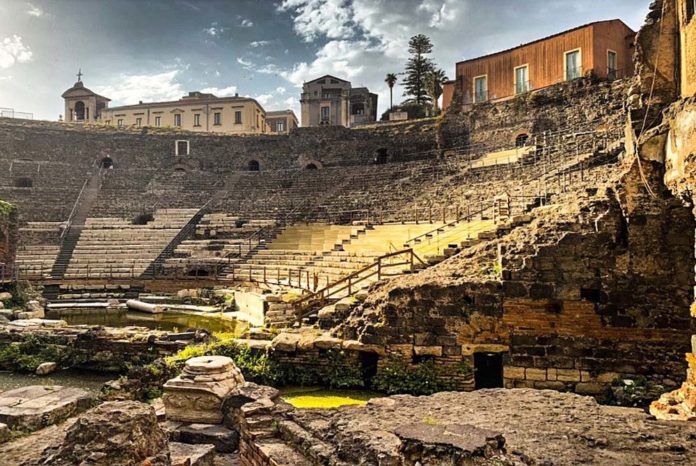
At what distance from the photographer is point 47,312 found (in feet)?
58.4

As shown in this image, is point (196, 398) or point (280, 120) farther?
point (280, 120)

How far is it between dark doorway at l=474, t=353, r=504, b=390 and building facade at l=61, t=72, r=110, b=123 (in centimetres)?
4882

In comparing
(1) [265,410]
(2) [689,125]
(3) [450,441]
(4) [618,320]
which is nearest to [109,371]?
(1) [265,410]

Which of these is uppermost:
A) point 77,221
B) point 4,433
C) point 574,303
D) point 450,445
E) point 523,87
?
point 523,87

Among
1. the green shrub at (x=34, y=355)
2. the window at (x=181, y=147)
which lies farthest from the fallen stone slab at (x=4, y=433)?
the window at (x=181, y=147)

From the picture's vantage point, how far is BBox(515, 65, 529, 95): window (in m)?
27.0

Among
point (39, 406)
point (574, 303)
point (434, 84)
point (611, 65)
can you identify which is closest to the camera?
point (39, 406)

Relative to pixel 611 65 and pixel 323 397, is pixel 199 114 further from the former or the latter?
pixel 323 397

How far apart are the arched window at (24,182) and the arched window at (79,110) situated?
20459 mm

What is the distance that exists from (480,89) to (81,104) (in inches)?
1549

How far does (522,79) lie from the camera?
27188mm

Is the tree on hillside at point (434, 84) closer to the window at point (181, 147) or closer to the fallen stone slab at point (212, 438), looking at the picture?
the window at point (181, 147)

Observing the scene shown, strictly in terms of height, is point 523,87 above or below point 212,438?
above

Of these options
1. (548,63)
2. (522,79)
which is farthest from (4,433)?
(522,79)
